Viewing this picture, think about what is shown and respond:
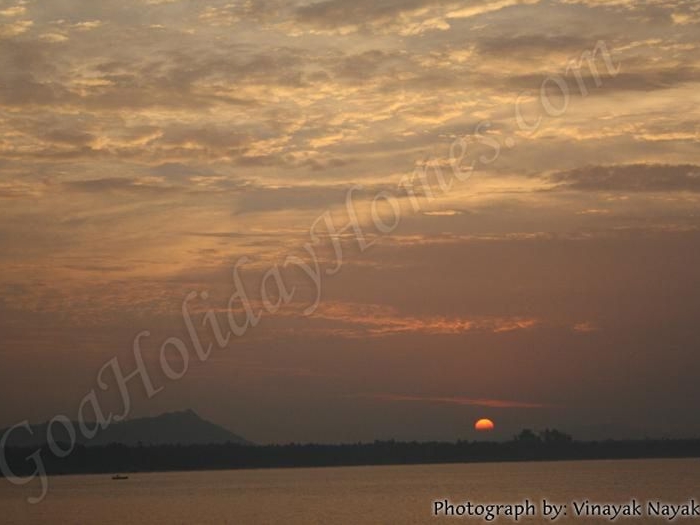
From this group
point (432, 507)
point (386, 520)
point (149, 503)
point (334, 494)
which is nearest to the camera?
point (386, 520)

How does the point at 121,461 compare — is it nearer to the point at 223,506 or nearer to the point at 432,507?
the point at 223,506

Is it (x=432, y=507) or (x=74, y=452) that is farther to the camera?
(x=74, y=452)

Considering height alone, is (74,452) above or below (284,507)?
above

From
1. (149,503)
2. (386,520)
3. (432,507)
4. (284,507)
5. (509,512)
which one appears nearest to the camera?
(386,520)

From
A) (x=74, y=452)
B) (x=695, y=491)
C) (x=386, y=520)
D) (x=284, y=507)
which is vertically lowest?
(x=386, y=520)

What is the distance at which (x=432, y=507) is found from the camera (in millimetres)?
76312

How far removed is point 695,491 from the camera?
93.1 metres

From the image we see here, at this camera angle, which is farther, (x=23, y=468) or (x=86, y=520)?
Result: (x=23, y=468)

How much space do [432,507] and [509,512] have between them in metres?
8.03

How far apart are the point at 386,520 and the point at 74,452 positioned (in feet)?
400

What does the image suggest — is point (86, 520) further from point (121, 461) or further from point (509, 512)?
point (121, 461)

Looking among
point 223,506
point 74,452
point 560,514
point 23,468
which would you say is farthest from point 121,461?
point 560,514

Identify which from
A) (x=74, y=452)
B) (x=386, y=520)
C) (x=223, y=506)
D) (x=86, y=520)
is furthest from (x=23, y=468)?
(x=386, y=520)

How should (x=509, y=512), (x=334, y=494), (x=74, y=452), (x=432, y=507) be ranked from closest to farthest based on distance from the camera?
(x=509, y=512), (x=432, y=507), (x=334, y=494), (x=74, y=452)
